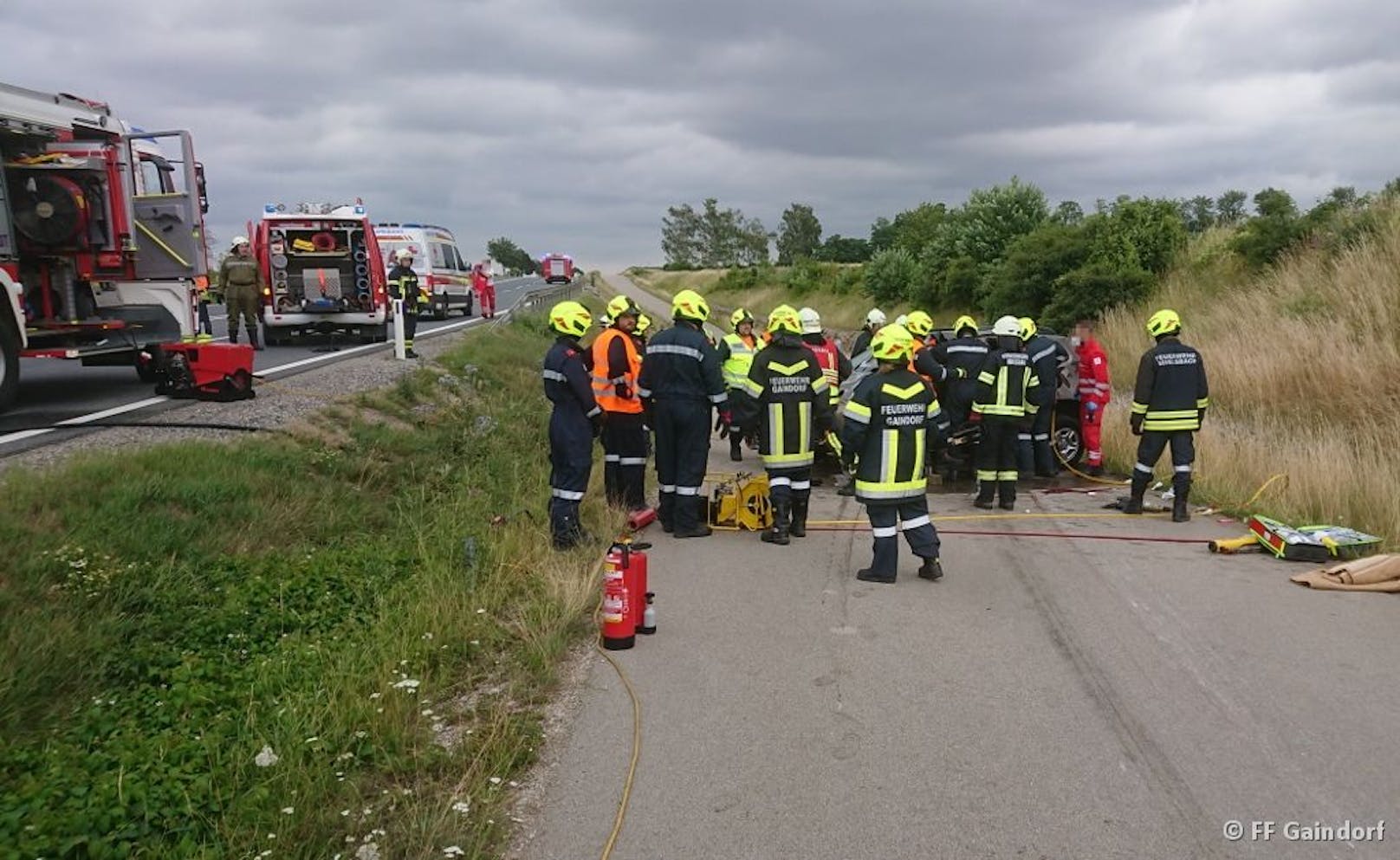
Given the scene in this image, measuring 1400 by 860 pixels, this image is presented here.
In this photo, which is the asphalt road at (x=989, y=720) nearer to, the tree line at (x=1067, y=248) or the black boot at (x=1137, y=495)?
the black boot at (x=1137, y=495)

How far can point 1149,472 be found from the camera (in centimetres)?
869

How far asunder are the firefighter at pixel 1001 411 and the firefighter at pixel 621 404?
3.39 meters

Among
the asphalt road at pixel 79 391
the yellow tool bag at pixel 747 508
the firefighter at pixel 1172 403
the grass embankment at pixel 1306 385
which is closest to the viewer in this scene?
the asphalt road at pixel 79 391

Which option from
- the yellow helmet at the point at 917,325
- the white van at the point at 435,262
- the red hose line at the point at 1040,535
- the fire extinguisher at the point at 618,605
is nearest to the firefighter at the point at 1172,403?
the red hose line at the point at 1040,535

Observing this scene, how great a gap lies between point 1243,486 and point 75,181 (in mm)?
12505

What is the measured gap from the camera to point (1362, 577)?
20.5ft

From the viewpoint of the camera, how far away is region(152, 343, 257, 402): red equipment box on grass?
955 centimetres

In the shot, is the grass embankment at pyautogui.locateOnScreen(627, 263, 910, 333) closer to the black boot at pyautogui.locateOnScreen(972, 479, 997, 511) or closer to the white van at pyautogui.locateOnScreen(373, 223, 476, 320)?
the white van at pyautogui.locateOnScreen(373, 223, 476, 320)

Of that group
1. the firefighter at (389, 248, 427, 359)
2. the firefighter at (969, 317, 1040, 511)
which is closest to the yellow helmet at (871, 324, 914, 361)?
the firefighter at (969, 317, 1040, 511)

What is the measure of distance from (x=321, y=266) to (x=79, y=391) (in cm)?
673

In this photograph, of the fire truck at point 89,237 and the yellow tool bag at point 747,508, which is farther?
the fire truck at point 89,237

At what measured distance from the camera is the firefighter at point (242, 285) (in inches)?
573

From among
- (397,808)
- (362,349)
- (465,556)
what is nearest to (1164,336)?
(465,556)

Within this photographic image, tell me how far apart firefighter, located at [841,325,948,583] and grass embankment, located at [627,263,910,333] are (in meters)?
27.3
